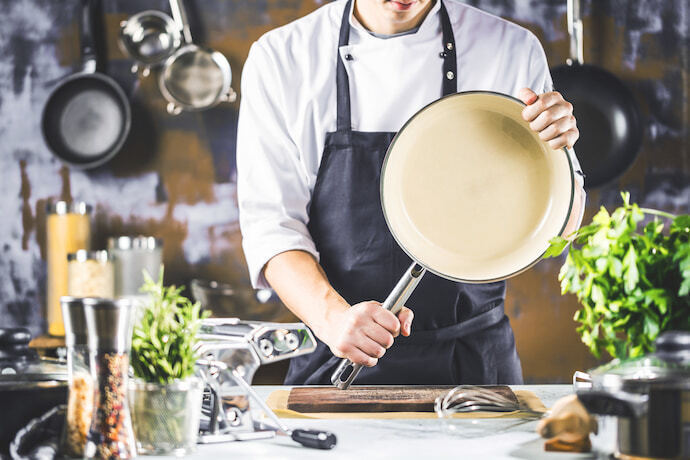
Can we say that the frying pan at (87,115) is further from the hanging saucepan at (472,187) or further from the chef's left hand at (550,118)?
the chef's left hand at (550,118)

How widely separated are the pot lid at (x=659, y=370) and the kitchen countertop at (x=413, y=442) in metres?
0.06

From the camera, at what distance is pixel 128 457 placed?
99cm

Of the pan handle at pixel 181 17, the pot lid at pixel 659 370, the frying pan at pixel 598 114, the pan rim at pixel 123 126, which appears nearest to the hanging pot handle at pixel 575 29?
the frying pan at pixel 598 114

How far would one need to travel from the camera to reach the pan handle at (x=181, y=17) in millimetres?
3055

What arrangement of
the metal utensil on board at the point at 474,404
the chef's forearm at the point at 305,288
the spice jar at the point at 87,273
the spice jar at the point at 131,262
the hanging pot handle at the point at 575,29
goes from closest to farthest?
the metal utensil on board at the point at 474,404
the chef's forearm at the point at 305,288
the spice jar at the point at 87,273
the spice jar at the point at 131,262
the hanging pot handle at the point at 575,29

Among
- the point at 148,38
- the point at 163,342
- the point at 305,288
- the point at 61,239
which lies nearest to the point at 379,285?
the point at 305,288

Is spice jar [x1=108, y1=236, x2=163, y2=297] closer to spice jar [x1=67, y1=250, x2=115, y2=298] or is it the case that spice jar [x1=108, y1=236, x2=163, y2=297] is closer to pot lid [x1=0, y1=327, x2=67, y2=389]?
spice jar [x1=67, y1=250, x2=115, y2=298]

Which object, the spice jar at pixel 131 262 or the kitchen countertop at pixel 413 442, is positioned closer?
the kitchen countertop at pixel 413 442

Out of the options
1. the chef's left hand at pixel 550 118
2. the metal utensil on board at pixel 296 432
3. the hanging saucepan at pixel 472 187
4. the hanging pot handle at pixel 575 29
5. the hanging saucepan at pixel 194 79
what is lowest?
the metal utensil on board at pixel 296 432

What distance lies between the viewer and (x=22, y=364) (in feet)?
3.64

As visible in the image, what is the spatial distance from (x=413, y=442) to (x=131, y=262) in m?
1.96

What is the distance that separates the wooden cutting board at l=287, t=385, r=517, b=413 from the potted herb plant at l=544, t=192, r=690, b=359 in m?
0.36

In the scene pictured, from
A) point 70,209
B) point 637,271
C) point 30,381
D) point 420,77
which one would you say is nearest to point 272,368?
point 70,209

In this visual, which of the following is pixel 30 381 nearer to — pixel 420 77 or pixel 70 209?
pixel 420 77
